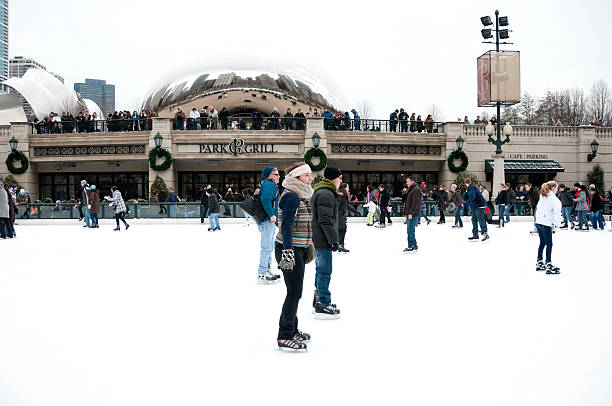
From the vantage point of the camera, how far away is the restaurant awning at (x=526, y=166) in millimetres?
30225

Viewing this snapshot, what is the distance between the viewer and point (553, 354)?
13.1 ft

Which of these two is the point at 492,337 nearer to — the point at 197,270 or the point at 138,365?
the point at 138,365

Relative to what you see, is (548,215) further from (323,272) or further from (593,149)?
(593,149)

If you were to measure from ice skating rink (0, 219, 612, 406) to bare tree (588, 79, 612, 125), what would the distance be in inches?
1912

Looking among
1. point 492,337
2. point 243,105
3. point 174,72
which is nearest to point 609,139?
point 243,105

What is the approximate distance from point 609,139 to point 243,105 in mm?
23070

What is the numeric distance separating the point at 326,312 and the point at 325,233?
896 millimetres

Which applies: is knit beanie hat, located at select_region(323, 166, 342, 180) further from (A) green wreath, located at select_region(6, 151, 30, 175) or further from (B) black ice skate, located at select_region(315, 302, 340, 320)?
(A) green wreath, located at select_region(6, 151, 30, 175)

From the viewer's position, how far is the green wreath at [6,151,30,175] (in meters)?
28.6

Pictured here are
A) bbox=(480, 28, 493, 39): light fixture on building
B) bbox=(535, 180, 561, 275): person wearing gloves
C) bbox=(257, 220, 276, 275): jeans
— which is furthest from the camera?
bbox=(480, 28, 493, 39): light fixture on building

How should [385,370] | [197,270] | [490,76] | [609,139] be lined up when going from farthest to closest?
[609,139] → [490,76] → [197,270] → [385,370]

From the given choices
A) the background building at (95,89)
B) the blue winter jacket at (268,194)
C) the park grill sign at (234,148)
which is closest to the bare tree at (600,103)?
the park grill sign at (234,148)

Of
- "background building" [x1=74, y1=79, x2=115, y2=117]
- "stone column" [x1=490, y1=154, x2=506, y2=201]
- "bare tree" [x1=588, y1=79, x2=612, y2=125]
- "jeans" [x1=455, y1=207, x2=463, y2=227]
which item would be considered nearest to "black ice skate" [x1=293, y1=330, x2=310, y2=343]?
"jeans" [x1=455, y1=207, x2=463, y2=227]

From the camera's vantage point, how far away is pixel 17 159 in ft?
94.3
